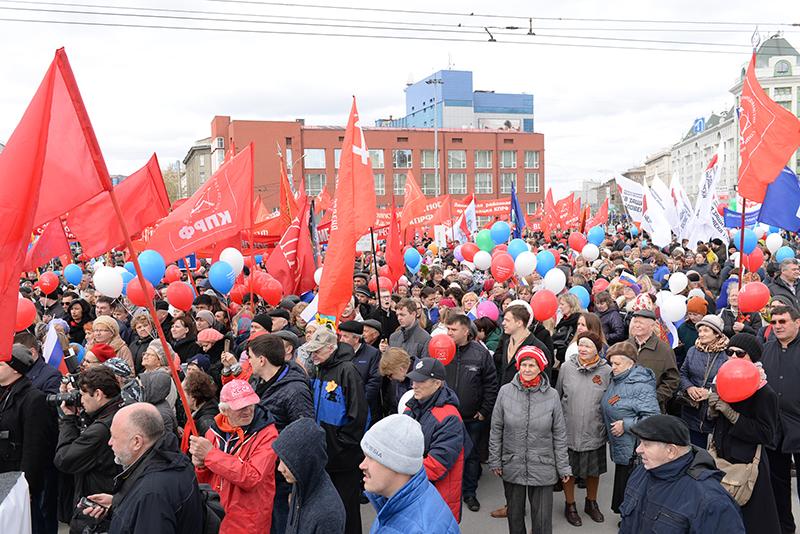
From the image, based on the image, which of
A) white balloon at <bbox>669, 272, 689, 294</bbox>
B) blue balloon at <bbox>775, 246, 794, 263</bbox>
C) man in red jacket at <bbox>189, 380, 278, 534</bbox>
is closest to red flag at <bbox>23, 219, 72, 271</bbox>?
man in red jacket at <bbox>189, 380, 278, 534</bbox>

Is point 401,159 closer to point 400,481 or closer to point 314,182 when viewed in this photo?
point 314,182

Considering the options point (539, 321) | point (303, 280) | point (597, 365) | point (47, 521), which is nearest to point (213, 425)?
point (47, 521)

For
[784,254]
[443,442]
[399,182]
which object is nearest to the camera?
[443,442]

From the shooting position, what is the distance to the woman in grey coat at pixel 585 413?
566cm

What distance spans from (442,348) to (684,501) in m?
2.69

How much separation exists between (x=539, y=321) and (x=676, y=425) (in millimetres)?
4104

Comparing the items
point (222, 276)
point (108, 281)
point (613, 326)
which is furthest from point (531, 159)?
point (108, 281)

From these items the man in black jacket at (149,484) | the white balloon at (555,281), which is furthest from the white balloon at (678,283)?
the man in black jacket at (149,484)

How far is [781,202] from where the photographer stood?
338 inches

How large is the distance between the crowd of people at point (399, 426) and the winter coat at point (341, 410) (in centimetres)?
1

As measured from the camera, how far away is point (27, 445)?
470 cm

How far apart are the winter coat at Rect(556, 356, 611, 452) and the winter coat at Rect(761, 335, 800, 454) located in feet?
4.28

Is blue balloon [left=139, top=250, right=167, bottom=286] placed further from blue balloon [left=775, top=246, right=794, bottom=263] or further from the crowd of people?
blue balloon [left=775, top=246, right=794, bottom=263]

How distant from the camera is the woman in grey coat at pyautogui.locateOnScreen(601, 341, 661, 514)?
532cm
